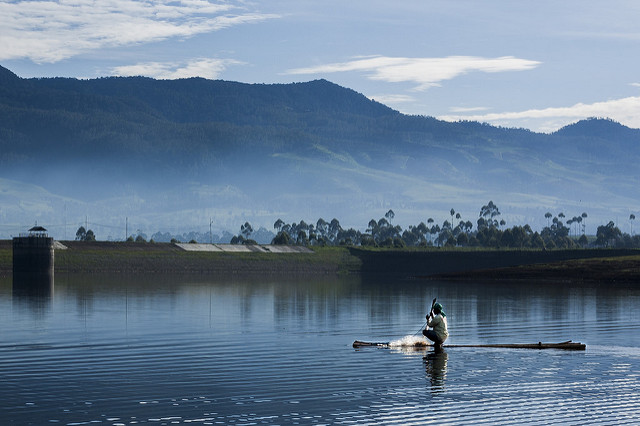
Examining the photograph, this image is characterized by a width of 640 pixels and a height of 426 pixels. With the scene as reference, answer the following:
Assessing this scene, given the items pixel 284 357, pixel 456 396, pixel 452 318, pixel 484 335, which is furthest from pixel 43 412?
pixel 452 318

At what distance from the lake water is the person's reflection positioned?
0.09m

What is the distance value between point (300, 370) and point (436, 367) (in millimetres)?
7005

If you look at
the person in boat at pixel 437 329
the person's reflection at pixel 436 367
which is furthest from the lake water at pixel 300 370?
the person in boat at pixel 437 329

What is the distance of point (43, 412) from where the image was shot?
3619cm

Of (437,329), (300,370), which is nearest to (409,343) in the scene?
(437,329)

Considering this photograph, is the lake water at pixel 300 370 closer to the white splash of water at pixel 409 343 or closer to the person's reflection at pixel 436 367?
the person's reflection at pixel 436 367

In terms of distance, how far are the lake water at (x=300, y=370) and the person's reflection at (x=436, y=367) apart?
9cm

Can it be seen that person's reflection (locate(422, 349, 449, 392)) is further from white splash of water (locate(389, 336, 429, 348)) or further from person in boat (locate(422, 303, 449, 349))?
white splash of water (locate(389, 336, 429, 348))

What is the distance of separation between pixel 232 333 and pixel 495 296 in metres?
67.5

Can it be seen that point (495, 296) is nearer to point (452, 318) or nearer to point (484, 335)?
point (452, 318)

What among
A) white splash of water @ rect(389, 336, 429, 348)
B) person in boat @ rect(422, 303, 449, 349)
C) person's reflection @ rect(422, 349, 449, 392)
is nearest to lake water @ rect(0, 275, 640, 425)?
person's reflection @ rect(422, 349, 449, 392)

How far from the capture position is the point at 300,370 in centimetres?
4850

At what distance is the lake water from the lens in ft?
121

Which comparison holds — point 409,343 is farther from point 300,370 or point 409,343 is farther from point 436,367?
point 300,370
